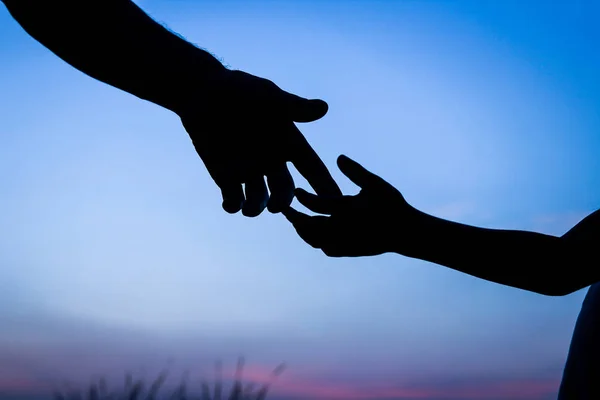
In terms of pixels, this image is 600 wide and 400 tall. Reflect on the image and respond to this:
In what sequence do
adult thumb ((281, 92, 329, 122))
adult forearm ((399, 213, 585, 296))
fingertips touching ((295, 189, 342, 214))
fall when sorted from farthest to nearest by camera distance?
adult thumb ((281, 92, 329, 122)), fingertips touching ((295, 189, 342, 214)), adult forearm ((399, 213, 585, 296))

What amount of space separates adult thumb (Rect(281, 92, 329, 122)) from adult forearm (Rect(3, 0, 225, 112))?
54 cm

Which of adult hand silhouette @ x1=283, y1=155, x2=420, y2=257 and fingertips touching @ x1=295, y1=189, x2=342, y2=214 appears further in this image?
fingertips touching @ x1=295, y1=189, x2=342, y2=214

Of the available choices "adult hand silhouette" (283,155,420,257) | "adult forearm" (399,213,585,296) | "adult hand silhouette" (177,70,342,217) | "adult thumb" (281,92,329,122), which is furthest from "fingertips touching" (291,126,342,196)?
"adult forearm" (399,213,585,296)

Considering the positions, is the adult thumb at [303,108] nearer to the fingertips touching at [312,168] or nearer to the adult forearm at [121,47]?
the fingertips touching at [312,168]

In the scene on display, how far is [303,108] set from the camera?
11.4 feet

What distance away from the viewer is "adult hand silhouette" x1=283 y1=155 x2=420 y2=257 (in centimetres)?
284

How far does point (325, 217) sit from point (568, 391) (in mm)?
1469

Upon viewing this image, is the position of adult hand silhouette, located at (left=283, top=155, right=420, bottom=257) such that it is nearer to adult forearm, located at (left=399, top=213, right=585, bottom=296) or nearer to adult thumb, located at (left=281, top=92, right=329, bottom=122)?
adult forearm, located at (left=399, top=213, right=585, bottom=296)

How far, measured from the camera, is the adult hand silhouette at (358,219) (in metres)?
2.84

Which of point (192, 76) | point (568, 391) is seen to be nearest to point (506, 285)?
point (568, 391)

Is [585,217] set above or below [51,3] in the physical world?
below

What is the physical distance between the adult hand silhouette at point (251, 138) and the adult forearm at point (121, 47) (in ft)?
0.47

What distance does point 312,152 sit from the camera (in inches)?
149

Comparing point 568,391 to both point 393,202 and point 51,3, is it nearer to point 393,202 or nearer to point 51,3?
point 393,202
